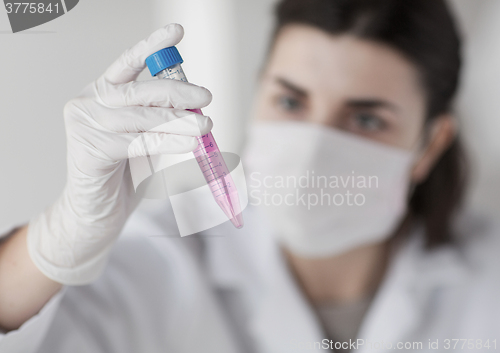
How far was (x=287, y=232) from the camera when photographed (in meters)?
0.71

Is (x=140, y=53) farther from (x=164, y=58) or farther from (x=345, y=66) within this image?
(x=345, y=66)

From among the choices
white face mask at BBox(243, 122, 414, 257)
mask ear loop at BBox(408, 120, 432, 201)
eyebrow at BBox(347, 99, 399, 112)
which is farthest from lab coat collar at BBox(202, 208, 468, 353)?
eyebrow at BBox(347, 99, 399, 112)

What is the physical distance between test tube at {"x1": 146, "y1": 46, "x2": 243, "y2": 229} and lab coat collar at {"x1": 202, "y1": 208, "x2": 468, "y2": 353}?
0.45 m

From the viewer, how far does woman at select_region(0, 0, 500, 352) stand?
0.41 m

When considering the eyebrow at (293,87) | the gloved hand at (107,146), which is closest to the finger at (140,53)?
the gloved hand at (107,146)

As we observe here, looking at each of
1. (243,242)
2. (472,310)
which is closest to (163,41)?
(243,242)

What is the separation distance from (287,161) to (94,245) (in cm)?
35

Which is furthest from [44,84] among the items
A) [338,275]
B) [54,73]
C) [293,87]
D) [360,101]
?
[338,275]

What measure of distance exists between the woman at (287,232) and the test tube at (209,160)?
0.01m

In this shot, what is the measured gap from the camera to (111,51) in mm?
489

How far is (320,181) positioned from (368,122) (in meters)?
0.22

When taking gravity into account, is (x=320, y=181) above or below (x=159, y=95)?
below

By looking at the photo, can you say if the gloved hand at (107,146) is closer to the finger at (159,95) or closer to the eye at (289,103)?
the finger at (159,95)

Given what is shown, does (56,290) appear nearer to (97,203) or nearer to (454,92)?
(97,203)
